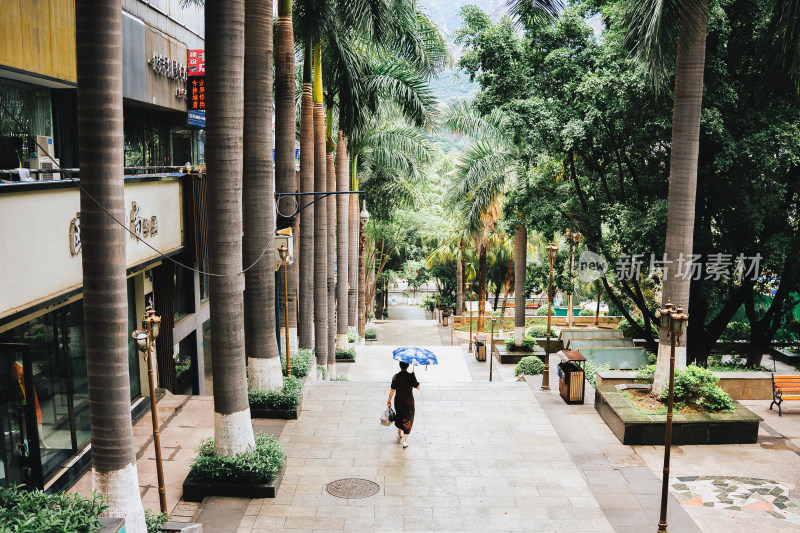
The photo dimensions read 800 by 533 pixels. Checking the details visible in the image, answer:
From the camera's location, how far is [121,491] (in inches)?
292

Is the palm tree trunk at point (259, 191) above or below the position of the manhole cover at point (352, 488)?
above

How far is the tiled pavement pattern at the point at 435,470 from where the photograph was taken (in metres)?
9.68

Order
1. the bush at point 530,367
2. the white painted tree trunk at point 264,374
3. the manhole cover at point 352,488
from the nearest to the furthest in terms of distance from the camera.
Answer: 1. the manhole cover at point 352,488
2. the white painted tree trunk at point 264,374
3. the bush at point 530,367

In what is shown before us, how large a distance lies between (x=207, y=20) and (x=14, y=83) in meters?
3.38

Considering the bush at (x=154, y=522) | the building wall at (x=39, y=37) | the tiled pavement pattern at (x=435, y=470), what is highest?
the building wall at (x=39, y=37)

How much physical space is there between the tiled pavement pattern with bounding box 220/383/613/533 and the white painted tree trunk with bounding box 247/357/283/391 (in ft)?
2.86

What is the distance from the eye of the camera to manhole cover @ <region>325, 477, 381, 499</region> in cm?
1042

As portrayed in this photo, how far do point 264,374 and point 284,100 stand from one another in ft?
20.7

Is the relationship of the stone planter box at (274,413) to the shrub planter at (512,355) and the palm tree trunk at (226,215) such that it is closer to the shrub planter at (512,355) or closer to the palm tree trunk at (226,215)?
the palm tree trunk at (226,215)

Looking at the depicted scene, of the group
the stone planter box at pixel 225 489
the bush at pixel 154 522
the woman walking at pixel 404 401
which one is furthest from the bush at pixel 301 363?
the bush at pixel 154 522

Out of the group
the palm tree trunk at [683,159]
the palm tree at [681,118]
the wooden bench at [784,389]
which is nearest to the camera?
the palm tree at [681,118]

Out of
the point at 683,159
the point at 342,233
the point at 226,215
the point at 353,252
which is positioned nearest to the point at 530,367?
the point at 342,233

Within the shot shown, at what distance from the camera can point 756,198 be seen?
17359 mm

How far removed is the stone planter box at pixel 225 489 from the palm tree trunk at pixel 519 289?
20170 millimetres
